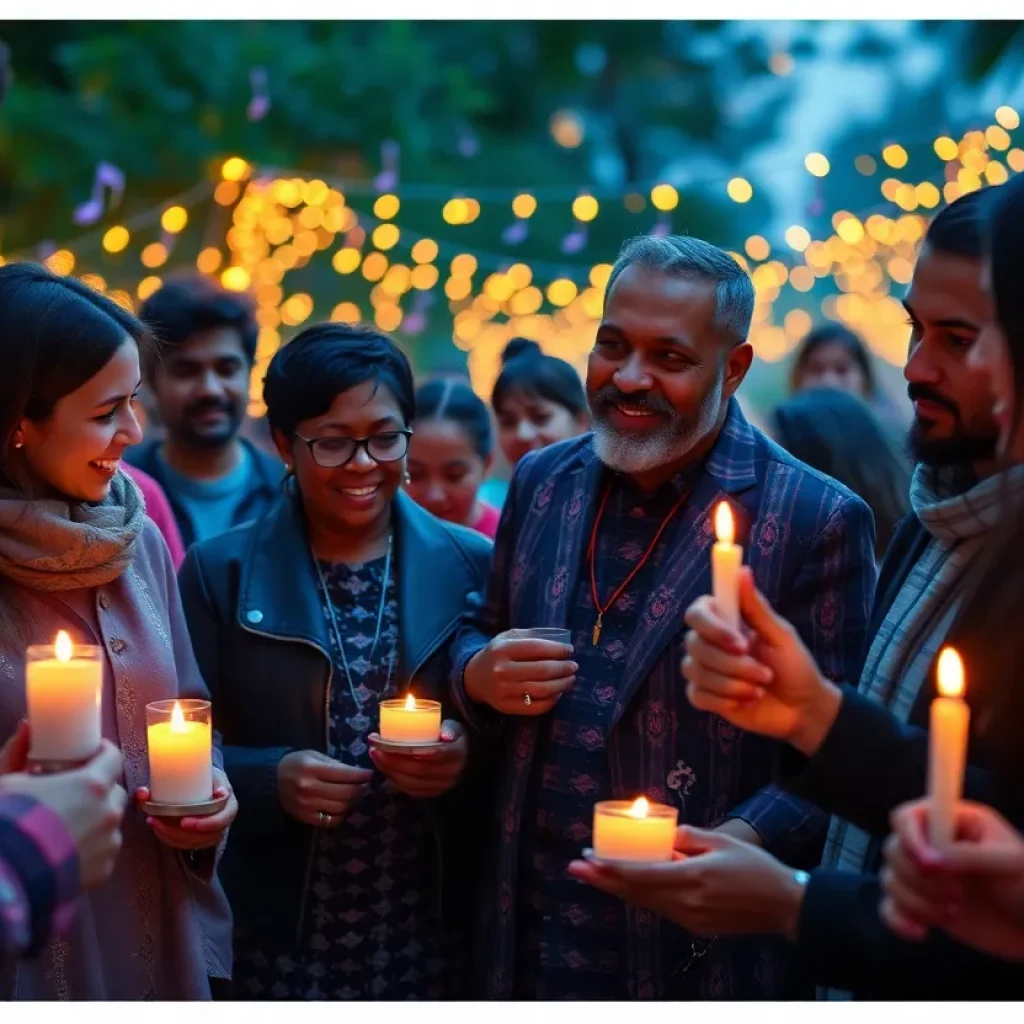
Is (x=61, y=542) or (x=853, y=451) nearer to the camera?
(x=61, y=542)

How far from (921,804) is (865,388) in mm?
4810

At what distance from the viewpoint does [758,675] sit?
2.05m

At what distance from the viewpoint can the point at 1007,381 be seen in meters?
2.02

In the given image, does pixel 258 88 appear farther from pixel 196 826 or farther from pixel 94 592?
pixel 196 826

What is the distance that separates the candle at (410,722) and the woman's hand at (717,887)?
658 millimetres

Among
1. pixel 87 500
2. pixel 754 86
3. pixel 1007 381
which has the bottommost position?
pixel 87 500

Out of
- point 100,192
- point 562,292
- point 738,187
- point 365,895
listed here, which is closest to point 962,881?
point 365,895

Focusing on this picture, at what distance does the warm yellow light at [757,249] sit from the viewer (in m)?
9.04

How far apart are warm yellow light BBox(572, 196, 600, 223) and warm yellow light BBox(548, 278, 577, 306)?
1.52m

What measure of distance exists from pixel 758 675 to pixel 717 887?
1.29 ft

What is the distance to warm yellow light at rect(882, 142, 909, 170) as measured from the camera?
779cm

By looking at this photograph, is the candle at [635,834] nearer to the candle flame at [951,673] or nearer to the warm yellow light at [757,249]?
the candle flame at [951,673]

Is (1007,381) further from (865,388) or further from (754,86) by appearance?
(754,86)

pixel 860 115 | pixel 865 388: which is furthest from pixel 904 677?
pixel 860 115
